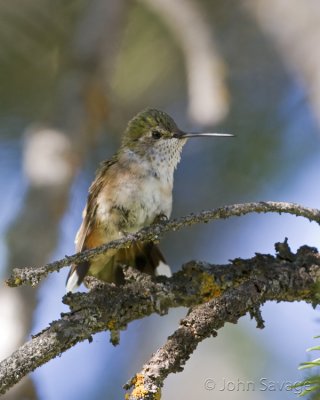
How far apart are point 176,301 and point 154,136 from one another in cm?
236

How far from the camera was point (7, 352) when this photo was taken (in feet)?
10.9

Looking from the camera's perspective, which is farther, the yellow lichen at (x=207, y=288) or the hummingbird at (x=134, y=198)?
the hummingbird at (x=134, y=198)

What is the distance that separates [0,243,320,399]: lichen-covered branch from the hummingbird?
43.7 inches

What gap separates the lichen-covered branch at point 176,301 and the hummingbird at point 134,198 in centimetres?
111

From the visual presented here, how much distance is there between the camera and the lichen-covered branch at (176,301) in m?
1.90

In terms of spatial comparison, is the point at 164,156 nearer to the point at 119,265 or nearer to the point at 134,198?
the point at 134,198

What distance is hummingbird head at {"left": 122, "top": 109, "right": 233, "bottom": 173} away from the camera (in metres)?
4.50

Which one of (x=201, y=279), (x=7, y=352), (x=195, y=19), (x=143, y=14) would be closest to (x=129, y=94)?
(x=143, y=14)

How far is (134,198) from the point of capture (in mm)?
4035

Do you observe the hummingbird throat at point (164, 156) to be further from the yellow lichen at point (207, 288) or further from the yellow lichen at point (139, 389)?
the yellow lichen at point (139, 389)

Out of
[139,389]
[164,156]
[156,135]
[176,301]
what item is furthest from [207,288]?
[156,135]

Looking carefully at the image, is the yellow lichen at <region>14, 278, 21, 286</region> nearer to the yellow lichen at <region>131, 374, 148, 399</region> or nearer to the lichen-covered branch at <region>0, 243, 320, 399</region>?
the lichen-covered branch at <region>0, 243, 320, 399</region>

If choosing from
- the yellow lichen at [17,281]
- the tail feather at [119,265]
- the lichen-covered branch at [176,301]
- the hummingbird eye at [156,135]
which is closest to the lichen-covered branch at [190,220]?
the yellow lichen at [17,281]

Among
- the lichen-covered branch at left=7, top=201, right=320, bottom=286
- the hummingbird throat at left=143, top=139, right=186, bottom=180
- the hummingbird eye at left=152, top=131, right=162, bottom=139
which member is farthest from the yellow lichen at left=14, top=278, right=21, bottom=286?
the hummingbird eye at left=152, top=131, right=162, bottom=139
